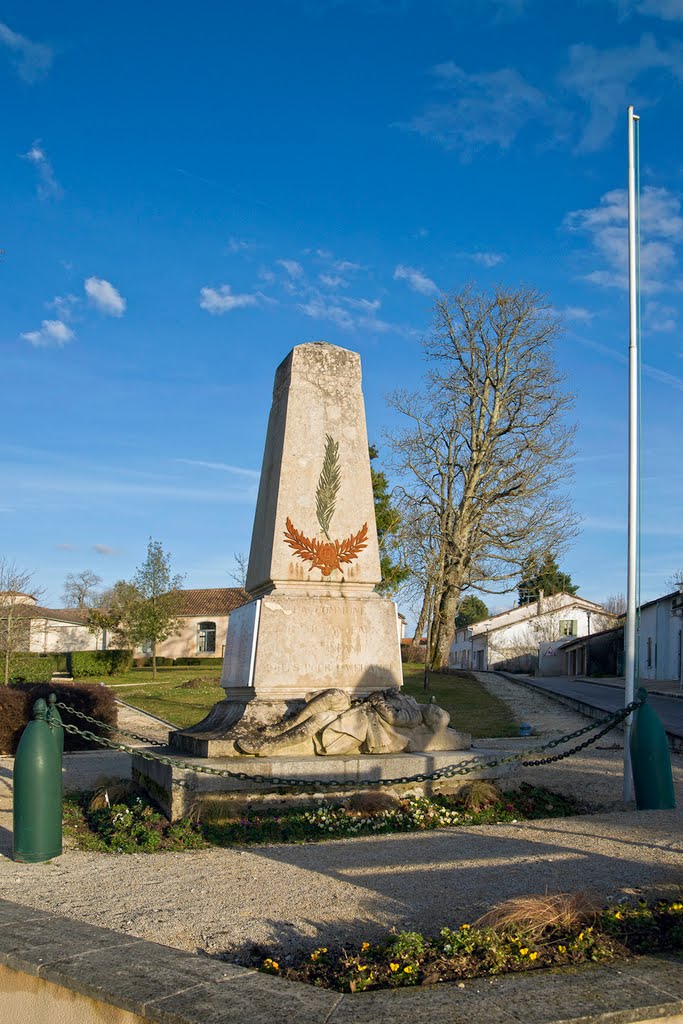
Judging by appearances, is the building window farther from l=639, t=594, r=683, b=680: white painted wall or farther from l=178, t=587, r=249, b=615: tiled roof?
l=639, t=594, r=683, b=680: white painted wall

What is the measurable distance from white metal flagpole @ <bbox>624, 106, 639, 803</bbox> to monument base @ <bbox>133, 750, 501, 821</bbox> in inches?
62.3

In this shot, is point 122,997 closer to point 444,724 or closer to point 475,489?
point 444,724

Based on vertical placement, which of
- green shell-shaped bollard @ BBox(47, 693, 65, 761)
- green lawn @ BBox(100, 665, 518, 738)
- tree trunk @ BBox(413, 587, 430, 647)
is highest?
tree trunk @ BBox(413, 587, 430, 647)

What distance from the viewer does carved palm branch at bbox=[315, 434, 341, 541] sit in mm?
9180

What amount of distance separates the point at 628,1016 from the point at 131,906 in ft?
8.85

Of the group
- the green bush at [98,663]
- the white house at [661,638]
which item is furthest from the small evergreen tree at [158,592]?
the white house at [661,638]

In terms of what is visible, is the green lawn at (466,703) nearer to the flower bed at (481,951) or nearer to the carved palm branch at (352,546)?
the carved palm branch at (352,546)

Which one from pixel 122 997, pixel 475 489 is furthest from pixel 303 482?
pixel 475 489

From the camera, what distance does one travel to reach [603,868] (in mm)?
4754

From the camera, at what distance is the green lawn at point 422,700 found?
16.7 meters

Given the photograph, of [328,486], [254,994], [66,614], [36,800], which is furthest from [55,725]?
[66,614]

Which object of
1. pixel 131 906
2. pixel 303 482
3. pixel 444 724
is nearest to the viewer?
pixel 131 906

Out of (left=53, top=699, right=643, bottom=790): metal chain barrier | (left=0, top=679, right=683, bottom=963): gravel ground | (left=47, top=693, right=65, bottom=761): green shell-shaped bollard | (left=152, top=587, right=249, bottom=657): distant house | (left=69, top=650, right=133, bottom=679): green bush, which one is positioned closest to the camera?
(left=0, top=679, right=683, bottom=963): gravel ground

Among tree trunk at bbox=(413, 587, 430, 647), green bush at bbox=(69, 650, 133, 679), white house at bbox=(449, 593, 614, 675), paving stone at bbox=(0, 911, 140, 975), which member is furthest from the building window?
paving stone at bbox=(0, 911, 140, 975)
